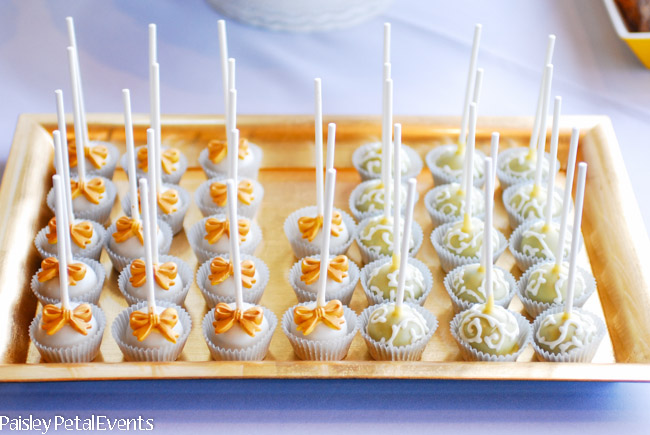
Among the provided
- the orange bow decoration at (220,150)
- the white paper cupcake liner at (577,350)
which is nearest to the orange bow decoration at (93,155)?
the orange bow decoration at (220,150)

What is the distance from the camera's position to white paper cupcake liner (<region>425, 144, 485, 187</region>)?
1.95 meters

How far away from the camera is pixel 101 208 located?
1.85m

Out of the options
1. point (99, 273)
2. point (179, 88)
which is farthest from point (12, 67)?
point (99, 273)

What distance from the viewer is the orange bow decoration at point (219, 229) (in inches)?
68.9

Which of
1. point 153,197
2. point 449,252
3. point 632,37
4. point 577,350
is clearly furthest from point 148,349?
point 632,37

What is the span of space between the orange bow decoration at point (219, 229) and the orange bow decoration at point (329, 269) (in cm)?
16

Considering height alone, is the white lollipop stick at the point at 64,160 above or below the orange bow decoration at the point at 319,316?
above

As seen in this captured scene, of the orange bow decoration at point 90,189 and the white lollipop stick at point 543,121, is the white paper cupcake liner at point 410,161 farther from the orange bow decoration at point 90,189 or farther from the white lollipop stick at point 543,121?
the orange bow decoration at point 90,189

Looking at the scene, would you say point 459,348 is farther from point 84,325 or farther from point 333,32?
point 333,32

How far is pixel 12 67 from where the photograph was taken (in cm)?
236

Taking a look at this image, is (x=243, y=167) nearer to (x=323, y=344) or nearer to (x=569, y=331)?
(x=323, y=344)

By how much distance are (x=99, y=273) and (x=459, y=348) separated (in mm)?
657

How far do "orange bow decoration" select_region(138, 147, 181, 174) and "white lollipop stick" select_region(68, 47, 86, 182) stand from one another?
0.12 m

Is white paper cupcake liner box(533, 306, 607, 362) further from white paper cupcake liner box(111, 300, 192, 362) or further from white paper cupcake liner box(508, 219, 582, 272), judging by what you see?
white paper cupcake liner box(111, 300, 192, 362)
